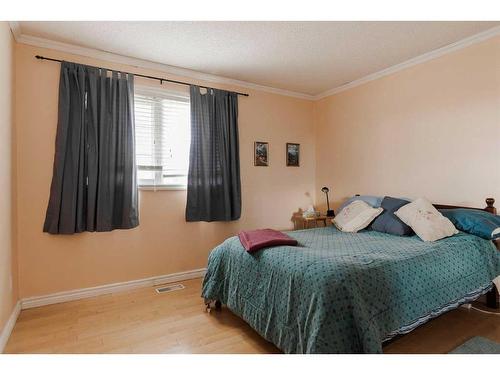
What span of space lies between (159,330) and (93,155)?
5.71ft

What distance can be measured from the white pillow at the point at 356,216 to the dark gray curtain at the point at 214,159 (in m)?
1.25

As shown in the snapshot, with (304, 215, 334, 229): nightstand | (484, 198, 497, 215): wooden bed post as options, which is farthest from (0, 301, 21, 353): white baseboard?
(484, 198, 497, 215): wooden bed post

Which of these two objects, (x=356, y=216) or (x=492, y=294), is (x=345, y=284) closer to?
(x=356, y=216)

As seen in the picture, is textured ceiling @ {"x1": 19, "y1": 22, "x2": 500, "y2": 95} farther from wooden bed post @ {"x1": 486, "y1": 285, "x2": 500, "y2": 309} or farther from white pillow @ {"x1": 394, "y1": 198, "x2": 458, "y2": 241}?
wooden bed post @ {"x1": 486, "y1": 285, "x2": 500, "y2": 309}

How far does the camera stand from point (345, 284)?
1.55m

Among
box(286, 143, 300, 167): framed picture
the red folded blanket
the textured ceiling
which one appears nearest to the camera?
the red folded blanket

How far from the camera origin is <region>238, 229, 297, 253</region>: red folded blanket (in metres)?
2.11

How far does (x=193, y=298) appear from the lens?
2.83 meters

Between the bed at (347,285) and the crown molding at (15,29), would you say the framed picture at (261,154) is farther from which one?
the crown molding at (15,29)

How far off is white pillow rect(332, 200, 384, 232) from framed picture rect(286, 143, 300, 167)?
1.20 m

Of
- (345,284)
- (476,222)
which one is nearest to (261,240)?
(345,284)

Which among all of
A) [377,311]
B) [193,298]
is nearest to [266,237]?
[377,311]

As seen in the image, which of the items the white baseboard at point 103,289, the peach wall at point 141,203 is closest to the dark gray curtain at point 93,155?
the peach wall at point 141,203

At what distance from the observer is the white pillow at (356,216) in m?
2.98
